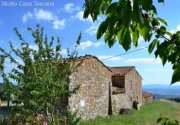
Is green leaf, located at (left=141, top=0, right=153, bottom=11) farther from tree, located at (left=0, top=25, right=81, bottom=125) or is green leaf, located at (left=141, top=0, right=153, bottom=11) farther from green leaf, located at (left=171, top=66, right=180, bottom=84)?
tree, located at (left=0, top=25, right=81, bottom=125)

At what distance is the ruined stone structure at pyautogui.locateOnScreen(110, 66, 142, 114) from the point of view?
32.2 meters

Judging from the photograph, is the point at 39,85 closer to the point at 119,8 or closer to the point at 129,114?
the point at 119,8

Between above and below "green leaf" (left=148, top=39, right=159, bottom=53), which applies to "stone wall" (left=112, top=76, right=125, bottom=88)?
above

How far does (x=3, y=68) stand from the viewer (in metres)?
11.6

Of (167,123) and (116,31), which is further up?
(116,31)

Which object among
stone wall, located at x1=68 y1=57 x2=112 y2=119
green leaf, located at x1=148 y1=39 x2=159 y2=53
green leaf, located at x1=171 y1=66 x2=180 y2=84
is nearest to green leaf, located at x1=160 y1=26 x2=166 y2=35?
green leaf, located at x1=148 y1=39 x2=159 y2=53

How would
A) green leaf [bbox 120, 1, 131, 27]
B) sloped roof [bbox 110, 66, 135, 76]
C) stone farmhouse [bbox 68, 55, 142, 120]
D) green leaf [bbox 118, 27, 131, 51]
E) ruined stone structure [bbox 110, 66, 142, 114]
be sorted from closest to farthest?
green leaf [bbox 120, 1, 131, 27] → green leaf [bbox 118, 27, 131, 51] → stone farmhouse [bbox 68, 55, 142, 120] → ruined stone structure [bbox 110, 66, 142, 114] → sloped roof [bbox 110, 66, 135, 76]

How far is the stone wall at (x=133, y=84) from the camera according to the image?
37.5 meters

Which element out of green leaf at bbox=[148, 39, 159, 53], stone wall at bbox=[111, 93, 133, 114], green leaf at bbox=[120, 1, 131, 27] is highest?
green leaf at bbox=[148, 39, 159, 53]

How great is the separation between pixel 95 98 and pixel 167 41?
26.0m

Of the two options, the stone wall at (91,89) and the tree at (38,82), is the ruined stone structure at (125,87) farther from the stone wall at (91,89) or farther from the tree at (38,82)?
the tree at (38,82)

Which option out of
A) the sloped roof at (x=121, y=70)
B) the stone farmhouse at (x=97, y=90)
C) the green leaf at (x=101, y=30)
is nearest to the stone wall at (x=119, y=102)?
the stone farmhouse at (x=97, y=90)

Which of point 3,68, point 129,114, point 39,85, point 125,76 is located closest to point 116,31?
point 39,85

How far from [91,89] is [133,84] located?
14.0m
